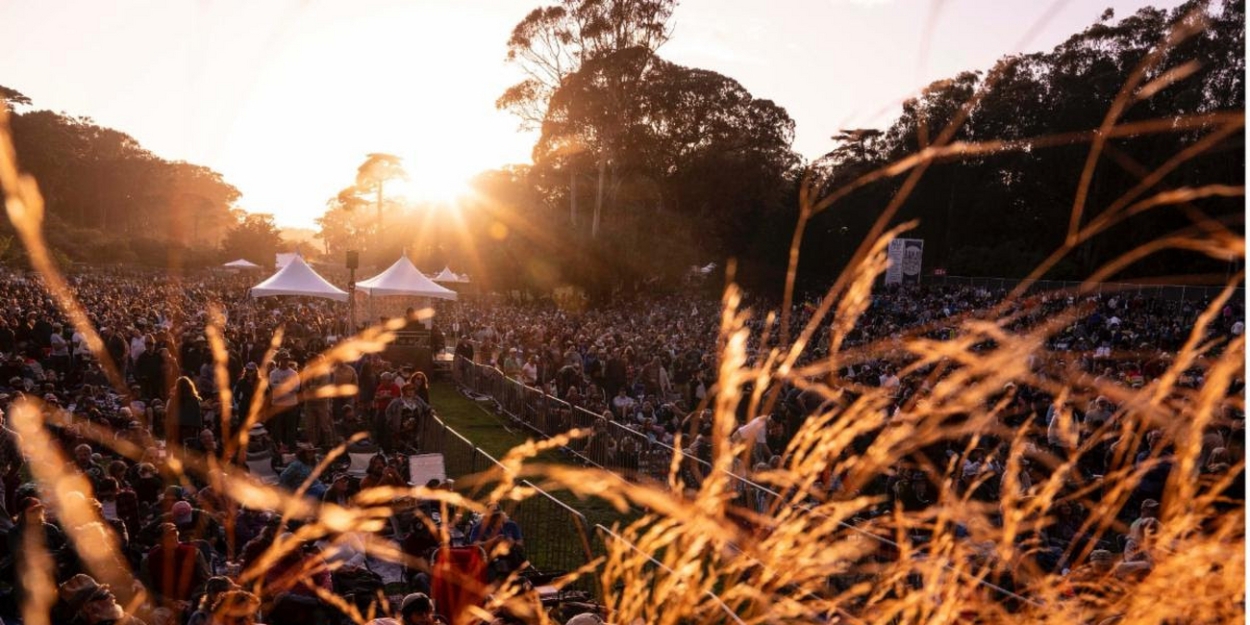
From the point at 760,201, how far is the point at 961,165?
984cm

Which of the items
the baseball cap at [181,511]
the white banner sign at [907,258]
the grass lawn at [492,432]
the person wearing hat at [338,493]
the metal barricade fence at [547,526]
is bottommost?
the grass lawn at [492,432]

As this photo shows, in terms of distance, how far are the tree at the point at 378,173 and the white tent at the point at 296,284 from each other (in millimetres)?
41667

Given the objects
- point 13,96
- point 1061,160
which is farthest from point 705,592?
point 13,96

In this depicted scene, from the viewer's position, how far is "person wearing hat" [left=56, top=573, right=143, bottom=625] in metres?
4.66

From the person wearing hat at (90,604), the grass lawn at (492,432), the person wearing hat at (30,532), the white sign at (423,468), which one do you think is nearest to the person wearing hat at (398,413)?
the white sign at (423,468)

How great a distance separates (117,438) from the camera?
1010 cm

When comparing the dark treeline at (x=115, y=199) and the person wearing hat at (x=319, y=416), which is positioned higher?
the dark treeline at (x=115, y=199)

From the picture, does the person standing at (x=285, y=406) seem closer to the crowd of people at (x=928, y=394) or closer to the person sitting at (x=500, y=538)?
the crowd of people at (x=928, y=394)

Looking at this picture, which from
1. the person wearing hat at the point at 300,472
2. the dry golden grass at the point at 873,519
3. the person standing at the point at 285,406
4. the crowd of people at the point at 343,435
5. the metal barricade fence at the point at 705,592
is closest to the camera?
the dry golden grass at the point at 873,519

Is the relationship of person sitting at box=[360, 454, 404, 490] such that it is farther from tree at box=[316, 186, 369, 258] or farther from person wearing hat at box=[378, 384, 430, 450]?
tree at box=[316, 186, 369, 258]

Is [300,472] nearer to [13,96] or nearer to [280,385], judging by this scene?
[280,385]

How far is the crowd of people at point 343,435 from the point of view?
5.80 metres

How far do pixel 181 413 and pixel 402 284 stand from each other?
499 inches

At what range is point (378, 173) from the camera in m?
62.7
